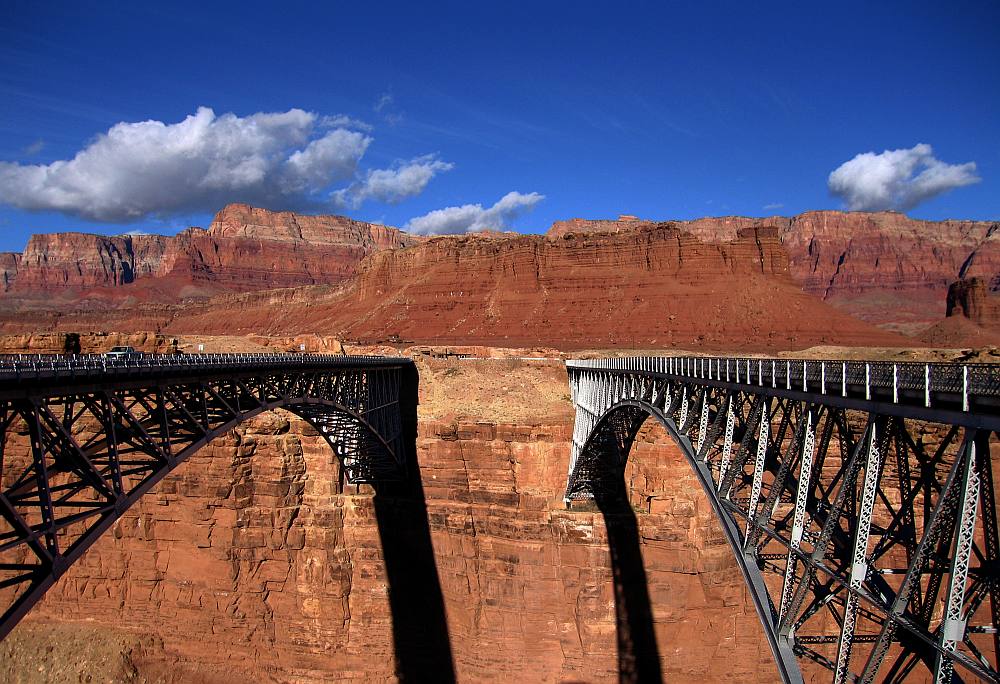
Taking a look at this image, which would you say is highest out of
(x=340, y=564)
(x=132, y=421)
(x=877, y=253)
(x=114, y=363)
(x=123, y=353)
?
(x=877, y=253)

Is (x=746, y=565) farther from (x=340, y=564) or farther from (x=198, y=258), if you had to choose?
(x=198, y=258)

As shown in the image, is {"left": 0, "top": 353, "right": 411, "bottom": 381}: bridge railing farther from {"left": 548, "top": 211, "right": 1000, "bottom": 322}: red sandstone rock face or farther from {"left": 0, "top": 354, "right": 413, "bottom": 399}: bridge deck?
{"left": 548, "top": 211, "right": 1000, "bottom": 322}: red sandstone rock face

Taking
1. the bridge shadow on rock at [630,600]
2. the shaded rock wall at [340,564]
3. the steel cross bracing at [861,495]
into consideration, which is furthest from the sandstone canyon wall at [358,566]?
the steel cross bracing at [861,495]

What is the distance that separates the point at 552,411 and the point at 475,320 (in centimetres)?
5018

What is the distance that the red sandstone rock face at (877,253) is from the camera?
15125 cm

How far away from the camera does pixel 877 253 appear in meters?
163

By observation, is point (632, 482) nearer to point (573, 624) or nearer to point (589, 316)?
point (573, 624)

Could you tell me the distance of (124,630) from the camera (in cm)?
3256

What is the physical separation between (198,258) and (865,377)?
625 feet

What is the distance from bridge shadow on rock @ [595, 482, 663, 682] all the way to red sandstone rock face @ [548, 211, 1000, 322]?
119242mm

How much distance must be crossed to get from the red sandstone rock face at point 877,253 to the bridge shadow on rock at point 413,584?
117m

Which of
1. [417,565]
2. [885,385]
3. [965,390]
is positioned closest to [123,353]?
[885,385]

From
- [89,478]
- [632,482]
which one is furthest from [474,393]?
[89,478]

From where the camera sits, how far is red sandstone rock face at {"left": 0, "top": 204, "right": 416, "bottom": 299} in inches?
7047
